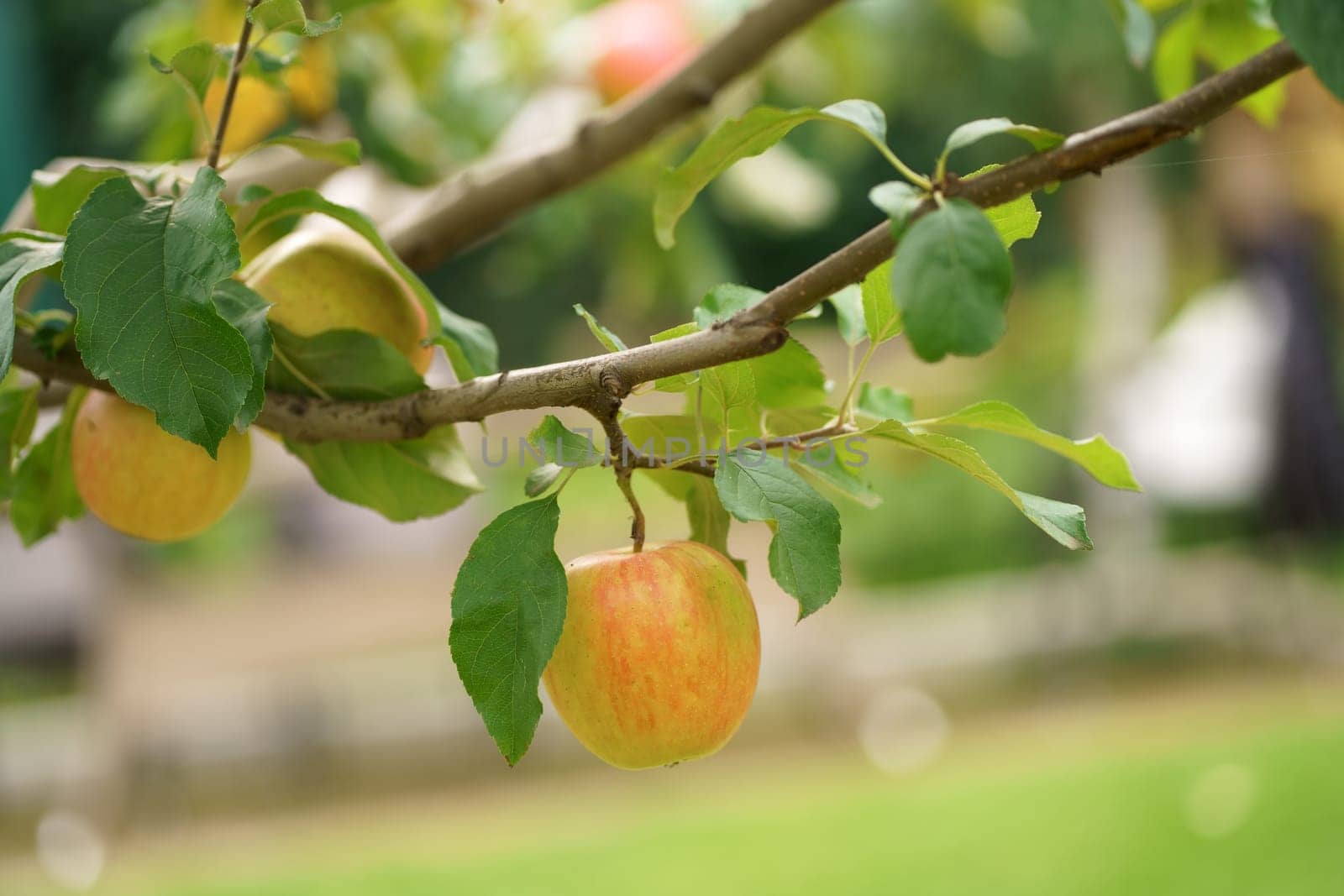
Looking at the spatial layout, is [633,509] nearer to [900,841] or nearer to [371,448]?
[371,448]

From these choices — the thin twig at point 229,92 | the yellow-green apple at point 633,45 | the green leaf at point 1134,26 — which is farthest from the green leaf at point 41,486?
the yellow-green apple at point 633,45

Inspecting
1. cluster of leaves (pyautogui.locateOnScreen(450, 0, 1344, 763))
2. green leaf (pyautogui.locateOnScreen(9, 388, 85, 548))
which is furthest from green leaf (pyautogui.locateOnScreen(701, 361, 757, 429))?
green leaf (pyautogui.locateOnScreen(9, 388, 85, 548))

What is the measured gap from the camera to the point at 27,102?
1321 millimetres

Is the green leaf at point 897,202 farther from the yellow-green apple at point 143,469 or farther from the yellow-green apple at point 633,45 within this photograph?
the yellow-green apple at point 633,45

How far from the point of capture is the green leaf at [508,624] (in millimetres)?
311

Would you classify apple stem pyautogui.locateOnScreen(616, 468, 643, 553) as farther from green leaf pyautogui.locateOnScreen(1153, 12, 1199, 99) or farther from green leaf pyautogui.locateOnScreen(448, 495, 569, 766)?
green leaf pyautogui.locateOnScreen(1153, 12, 1199, 99)

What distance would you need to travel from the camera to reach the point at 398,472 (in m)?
0.42

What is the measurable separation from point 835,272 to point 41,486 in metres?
0.32

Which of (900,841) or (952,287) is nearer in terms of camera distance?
(952,287)

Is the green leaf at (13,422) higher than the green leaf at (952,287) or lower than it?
lower

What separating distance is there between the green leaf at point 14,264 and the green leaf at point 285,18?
0.09 meters

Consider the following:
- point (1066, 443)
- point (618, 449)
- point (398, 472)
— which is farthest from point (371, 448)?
point (1066, 443)

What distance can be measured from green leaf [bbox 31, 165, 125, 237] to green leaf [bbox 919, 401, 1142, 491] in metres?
0.29

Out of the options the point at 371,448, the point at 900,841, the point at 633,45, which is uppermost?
the point at 371,448
